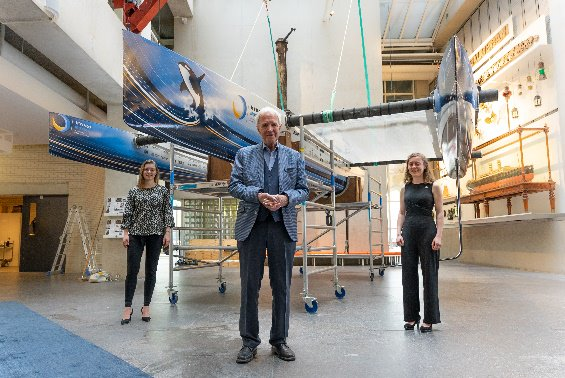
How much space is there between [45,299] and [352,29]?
9.73 meters

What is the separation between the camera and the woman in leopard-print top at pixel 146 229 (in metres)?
3.29

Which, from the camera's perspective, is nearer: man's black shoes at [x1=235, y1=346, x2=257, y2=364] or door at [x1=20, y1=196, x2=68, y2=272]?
man's black shoes at [x1=235, y1=346, x2=257, y2=364]

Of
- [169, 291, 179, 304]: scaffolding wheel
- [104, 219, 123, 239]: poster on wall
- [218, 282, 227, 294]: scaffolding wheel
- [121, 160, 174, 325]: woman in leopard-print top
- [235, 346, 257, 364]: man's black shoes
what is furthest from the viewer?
[104, 219, 123, 239]: poster on wall

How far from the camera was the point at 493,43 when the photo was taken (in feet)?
32.8

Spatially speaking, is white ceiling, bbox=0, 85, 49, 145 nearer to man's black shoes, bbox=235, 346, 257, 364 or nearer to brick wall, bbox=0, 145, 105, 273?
brick wall, bbox=0, 145, 105, 273

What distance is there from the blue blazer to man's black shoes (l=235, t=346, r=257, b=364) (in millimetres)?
543

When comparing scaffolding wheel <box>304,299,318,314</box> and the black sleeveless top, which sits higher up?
the black sleeveless top

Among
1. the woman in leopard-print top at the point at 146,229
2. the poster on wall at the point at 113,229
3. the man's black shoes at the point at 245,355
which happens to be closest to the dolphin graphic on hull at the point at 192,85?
the woman in leopard-print top at the point at 146,229

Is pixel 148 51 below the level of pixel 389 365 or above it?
above

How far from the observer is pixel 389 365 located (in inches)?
80.5

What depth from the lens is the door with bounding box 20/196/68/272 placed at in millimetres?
9297

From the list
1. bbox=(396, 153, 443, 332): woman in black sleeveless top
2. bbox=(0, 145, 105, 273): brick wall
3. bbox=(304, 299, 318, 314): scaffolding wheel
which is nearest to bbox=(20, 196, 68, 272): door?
bbox=(0, 145, 105, 273): brick wall

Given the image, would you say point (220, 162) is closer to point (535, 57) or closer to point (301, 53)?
point (535, 57)

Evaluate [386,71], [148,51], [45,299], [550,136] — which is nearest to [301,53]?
[386,71]
